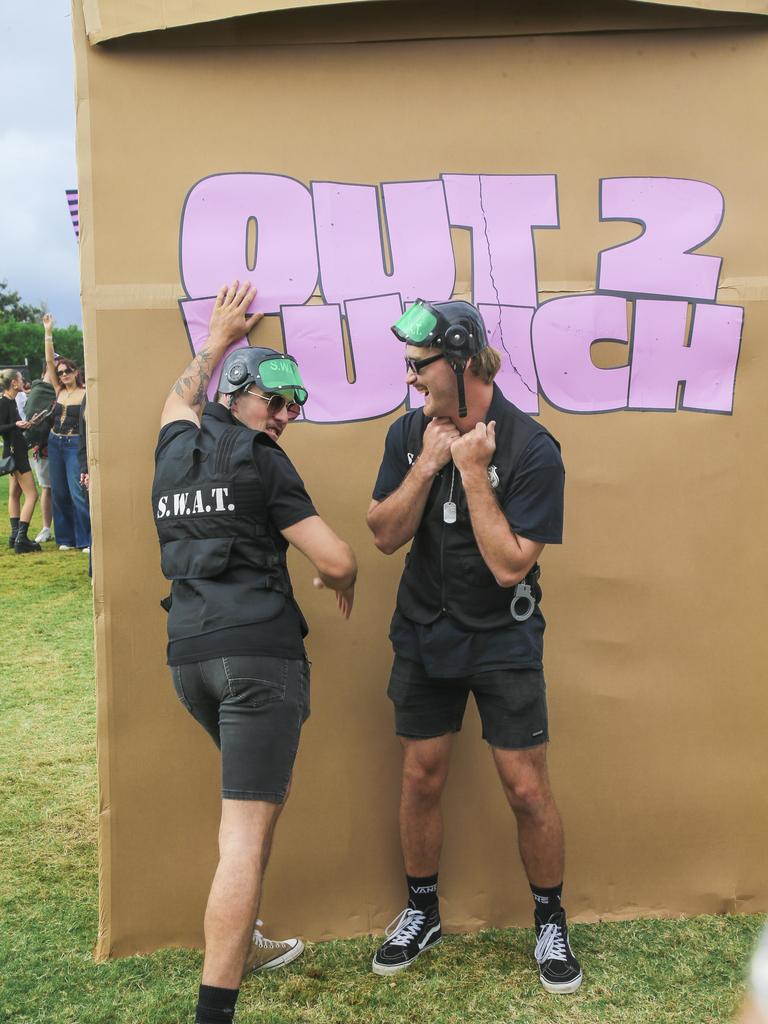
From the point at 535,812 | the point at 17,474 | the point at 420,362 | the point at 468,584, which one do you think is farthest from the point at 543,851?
the point at 17,474

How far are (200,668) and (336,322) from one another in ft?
4.34

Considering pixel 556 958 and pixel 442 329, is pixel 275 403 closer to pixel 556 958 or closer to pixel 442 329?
pixel 442 329

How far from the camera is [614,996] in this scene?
3061mm

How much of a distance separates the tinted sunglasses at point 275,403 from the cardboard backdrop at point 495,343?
1.35 ft

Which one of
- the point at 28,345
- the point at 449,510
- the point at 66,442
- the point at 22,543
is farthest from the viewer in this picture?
the point at 28,345

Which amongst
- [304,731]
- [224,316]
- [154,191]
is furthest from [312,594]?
[154,191]

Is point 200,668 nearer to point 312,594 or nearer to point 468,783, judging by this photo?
point 312,594

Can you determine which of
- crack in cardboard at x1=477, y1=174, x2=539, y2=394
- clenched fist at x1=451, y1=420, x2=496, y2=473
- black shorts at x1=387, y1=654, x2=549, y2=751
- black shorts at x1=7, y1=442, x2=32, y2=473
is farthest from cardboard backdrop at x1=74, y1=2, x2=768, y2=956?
black shorts at x1=7, y1=442, x2=32, y2=473

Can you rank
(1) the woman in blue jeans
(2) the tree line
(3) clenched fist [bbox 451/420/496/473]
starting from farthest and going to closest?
(2) the tree line < (1) the woman in blue jeans < (3) clenched fist [bbox 451/420/496/473]

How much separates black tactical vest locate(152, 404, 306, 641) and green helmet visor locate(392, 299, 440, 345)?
530 mm

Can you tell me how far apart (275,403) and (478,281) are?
0.92 meters

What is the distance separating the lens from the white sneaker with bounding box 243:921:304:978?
3.27 metres

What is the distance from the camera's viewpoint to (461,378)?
302 cm

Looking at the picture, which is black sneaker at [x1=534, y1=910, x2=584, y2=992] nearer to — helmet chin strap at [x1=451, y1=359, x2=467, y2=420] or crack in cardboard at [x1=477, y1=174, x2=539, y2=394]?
helmet chin strap at [x1=451, y1=359, x2=467, y2=420]
